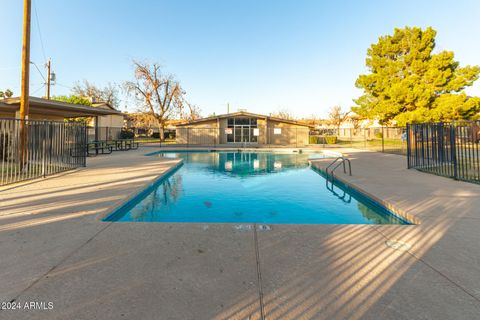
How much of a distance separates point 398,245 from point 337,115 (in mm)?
55869

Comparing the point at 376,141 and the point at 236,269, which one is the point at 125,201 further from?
the point at 376,141

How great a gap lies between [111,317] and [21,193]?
571 centimetres

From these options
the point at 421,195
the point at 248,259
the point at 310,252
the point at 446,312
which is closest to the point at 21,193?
the point at 248,259

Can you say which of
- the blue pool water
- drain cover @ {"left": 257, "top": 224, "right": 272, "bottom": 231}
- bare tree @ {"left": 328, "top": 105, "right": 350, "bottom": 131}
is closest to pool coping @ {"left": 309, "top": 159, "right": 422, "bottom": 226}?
the blue pool water

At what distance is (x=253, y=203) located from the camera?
641cm

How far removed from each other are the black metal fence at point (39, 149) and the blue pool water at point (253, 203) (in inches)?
165

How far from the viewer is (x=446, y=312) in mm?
1842

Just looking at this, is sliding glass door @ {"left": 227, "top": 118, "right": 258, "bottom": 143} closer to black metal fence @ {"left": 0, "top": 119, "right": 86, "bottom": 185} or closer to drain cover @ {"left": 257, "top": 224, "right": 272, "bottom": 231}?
black metal fence @ {"left": 0, "top": 119, "right": 86, "bottom": 185}

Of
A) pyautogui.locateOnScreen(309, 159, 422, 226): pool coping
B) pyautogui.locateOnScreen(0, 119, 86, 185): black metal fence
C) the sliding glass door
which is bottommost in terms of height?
pyautogui.locateOnScreen(309, 159, 422, 226): pool coping

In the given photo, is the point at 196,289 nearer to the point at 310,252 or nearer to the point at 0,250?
the point at 310,252

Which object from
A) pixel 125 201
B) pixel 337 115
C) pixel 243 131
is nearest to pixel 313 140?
pixel 243 131

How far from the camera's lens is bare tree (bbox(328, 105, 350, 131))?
53719 millimetres

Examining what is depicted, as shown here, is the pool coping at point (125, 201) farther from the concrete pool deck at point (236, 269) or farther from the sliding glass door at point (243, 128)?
the sliding glass door at point (243, 128)

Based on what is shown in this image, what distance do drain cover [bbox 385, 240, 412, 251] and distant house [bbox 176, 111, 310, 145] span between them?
25793 mm
